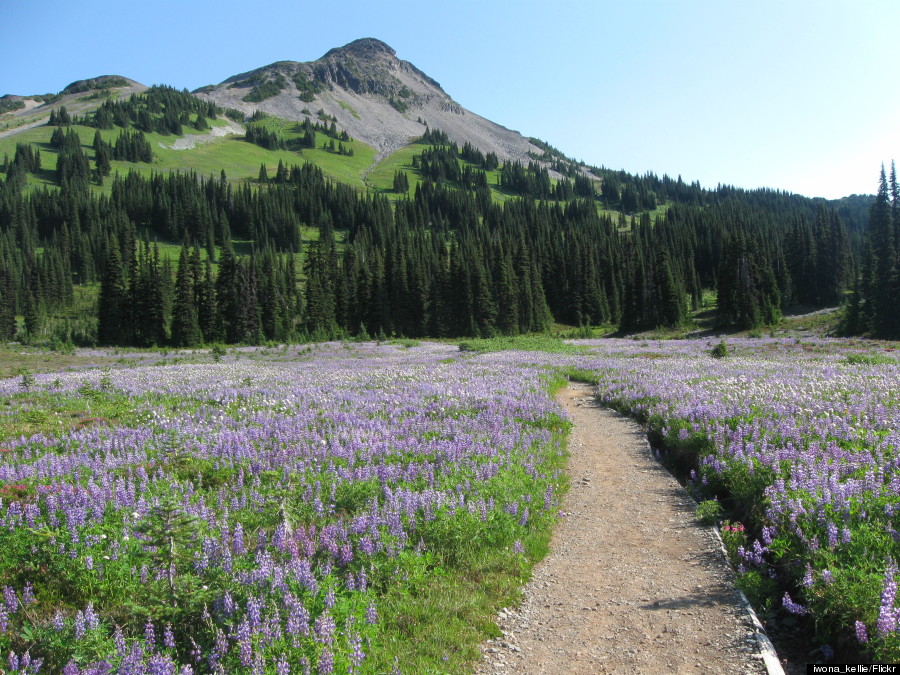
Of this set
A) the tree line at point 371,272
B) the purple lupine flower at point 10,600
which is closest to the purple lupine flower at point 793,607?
the purple lupine flower at point 10,600

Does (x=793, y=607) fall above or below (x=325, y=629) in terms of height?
below

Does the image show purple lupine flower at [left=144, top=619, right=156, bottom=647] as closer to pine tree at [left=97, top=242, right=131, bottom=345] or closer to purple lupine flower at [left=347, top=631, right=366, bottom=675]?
purple lupine flower at [left=347, top=631, right=366, bottom=675]

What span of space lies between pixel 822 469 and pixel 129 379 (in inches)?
1069

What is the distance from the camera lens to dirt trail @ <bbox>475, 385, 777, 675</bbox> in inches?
201

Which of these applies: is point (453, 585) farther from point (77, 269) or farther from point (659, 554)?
point (77, 269)

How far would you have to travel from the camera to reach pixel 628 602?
616cm

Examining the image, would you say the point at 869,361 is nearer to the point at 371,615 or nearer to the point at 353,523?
the point at 353,523

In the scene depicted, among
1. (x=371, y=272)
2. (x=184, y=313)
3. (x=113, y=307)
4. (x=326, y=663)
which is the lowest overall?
(x=326, y=663)

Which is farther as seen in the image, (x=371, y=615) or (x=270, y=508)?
(x=270, y=508)

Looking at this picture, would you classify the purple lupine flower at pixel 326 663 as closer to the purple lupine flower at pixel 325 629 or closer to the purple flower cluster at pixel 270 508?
the purple flower cluster at pixel 270 508

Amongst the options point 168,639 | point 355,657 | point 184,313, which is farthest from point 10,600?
point 184,313

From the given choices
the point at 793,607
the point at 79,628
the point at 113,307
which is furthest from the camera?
the point at 113,307

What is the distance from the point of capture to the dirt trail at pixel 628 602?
16.7 ft

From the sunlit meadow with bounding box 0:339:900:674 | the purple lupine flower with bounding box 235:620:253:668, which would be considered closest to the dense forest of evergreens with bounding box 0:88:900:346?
the sunlit meadow with bounding box 0:339:900:674
